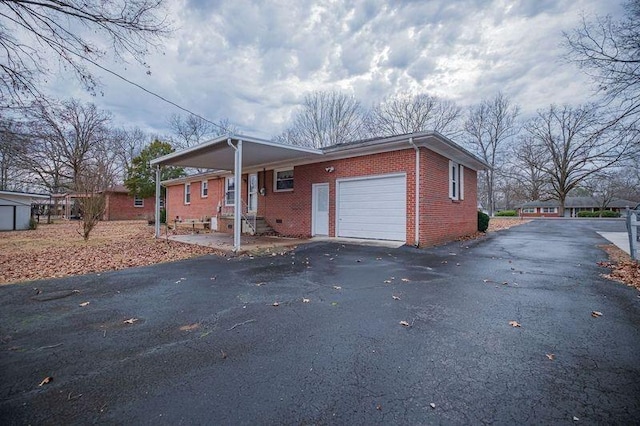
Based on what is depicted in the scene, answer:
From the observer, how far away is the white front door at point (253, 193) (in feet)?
49.1

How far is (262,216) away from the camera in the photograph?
1446 cm

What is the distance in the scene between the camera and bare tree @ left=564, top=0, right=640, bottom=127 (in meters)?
8.46

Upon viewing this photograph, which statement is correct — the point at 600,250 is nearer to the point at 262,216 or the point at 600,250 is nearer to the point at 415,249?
the point at 415,249

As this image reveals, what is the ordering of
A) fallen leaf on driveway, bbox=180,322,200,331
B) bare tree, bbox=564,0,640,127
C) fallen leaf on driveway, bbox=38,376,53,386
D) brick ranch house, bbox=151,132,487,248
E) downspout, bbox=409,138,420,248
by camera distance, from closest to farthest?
1. fallen leaf on driveway, bbox=38,376,53,386
2. fallen leaf on driveway, bbox=180,322,200,331
3. bare tree, bbox=564,0,640,127
4. downspout, bbox=409,138,420,248
5. brick ranch house, bbox=151,132,487,248

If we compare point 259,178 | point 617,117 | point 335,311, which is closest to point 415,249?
point 335,311

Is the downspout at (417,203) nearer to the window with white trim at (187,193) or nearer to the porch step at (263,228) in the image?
the porch step at (263,228)

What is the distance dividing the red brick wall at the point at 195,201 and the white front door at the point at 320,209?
7.36m

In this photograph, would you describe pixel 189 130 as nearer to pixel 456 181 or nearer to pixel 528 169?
pixel 456 181

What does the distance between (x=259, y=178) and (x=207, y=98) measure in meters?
5.10

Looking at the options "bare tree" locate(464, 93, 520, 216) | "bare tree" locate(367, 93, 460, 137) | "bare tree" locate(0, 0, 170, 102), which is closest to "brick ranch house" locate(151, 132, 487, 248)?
"bare tree" locate(0, 0, 170, 102)

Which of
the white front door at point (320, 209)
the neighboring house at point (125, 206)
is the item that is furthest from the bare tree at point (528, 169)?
the neighboring house at point (125, 206)

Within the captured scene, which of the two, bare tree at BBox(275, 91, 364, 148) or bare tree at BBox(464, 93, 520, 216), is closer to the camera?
bare tree at BBox(275, 91, 364, 148)

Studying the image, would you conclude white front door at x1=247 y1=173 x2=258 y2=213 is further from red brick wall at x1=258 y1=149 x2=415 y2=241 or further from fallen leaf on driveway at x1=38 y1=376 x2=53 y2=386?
fallen leaf on driveway at x1=38 y1=376 x2=53 y2=386

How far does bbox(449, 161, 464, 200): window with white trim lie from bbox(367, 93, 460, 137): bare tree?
1795 cm
